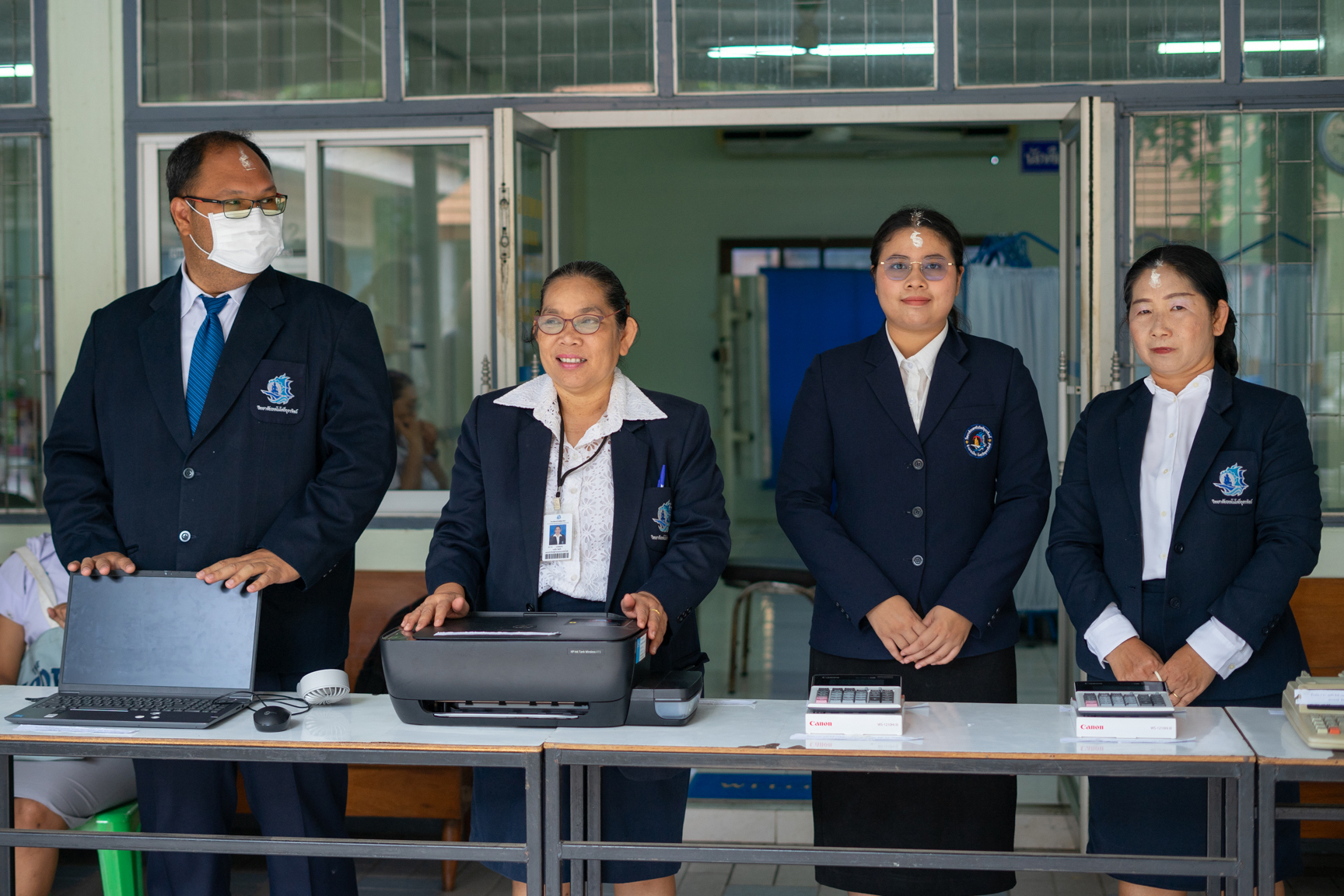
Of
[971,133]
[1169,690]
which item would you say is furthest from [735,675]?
[971,133]

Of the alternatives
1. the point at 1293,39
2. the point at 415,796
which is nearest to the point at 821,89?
the point at 1293,39

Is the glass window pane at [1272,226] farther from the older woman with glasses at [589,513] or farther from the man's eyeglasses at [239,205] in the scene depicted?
the man's eyeglasses at [239,205]

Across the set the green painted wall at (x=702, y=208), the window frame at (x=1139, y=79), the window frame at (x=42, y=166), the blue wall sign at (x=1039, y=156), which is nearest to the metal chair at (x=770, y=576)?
the window frame at (x=1139, y=79)

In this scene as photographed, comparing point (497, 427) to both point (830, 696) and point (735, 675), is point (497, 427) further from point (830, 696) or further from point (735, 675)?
point (735, 675)

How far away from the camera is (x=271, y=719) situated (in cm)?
194

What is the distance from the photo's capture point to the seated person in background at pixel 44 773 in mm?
2795

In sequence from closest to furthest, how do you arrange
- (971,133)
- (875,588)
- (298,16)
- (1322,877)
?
1. (875,588)
2. (1322,877)
3. (298,16)
4. (971,133)

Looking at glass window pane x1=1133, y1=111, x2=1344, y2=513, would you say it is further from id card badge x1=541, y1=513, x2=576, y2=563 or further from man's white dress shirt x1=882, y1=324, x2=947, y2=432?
id card badge x1=541, y1=513, x2=576, y2=563

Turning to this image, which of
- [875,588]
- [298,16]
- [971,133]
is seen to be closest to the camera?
[875,588]

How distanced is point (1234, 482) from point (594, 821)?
4.34 ft

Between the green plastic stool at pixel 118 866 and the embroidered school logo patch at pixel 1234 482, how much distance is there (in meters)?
2.38

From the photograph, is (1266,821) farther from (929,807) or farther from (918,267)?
(918,267)

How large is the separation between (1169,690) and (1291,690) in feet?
0.90

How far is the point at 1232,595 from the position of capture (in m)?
2.18
